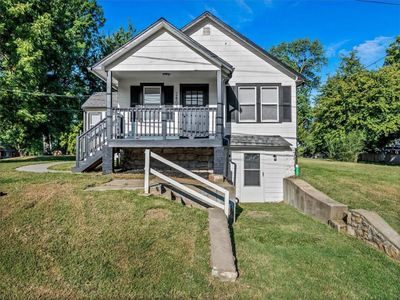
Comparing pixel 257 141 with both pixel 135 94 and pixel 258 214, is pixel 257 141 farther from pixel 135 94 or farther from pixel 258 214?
pixel 135 94

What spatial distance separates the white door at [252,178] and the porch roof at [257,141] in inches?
19.3

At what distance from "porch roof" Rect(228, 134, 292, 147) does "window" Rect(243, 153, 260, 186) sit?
0.68 meters

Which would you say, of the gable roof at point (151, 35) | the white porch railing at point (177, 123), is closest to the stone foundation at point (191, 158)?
the white porch railing at point (177, 123)

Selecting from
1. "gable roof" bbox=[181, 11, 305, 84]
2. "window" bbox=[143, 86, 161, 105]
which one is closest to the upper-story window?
"gable roof" bbox=[181, 11, 305, 84]

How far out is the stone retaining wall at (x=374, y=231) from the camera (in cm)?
562

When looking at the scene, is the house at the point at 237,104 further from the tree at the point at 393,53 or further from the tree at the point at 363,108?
the tree at the point at 393,53

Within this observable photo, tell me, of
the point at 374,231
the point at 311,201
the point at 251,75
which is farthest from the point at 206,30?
the point at 374,231

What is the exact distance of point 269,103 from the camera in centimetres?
1165

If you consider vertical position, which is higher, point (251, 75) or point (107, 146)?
point (251, 75)

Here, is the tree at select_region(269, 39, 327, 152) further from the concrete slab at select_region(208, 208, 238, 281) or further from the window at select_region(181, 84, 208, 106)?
the concrete slab at select_region(208, 208, 238, 281)

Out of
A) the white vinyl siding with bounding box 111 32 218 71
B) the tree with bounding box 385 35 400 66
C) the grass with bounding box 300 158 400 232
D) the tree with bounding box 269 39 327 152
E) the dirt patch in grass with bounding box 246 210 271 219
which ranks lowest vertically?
the dirt patch in grass with bounding box 246 210 271 219

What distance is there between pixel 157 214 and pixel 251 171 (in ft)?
21.8

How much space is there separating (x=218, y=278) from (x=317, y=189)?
6549 millimetres

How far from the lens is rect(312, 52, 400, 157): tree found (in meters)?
19.5
